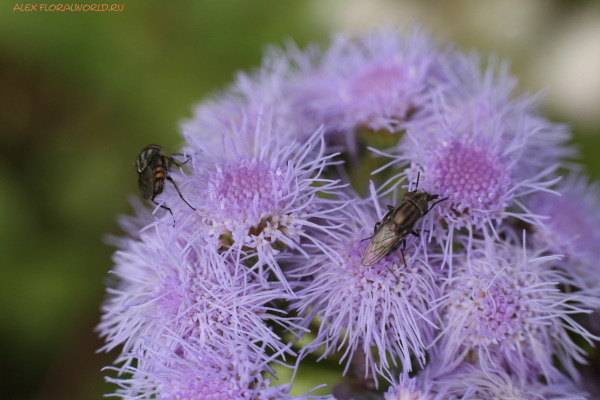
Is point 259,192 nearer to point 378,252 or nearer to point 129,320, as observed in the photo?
point 378,252

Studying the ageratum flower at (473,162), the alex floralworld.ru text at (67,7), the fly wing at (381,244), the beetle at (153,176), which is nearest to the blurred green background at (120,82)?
the alex floralworld.ru text at (67,7)

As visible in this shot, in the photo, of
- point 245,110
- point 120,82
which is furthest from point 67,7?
point 245,110

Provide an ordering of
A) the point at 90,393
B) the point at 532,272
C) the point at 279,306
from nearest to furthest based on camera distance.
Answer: the point at 532,272
the point at 279,306
the point at 90,393

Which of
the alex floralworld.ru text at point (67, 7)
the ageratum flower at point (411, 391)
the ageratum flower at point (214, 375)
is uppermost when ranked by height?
the alex floralworld.ru text at point (67, 7)

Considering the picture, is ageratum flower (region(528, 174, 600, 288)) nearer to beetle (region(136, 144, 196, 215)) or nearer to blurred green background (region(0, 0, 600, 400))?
blurred green background (region(0, 0, 600, 400))

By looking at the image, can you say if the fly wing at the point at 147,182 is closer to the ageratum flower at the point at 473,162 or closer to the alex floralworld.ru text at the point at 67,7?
the ageratum flower at the point at 473,162

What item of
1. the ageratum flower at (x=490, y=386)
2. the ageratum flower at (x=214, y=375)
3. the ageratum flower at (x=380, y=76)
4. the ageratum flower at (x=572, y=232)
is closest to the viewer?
the ageratum flower at (x=214, y=375)

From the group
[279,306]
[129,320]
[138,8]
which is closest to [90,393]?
[129,320]
